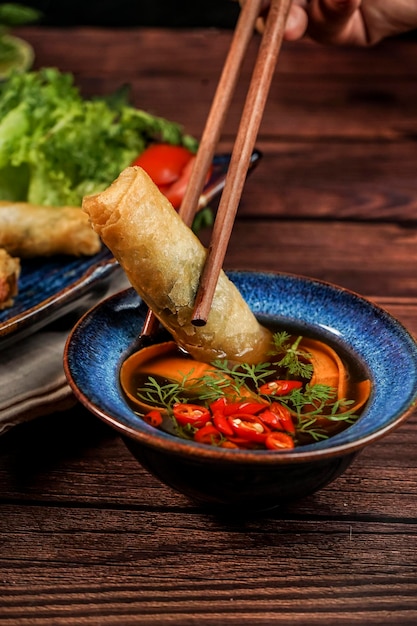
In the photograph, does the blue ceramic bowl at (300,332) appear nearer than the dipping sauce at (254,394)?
Yes

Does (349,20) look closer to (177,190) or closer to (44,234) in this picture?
(177,190)

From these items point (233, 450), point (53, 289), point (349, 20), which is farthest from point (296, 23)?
point (233, 450)

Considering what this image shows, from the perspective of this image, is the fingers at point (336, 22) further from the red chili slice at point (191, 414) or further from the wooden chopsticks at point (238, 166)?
the red chili slice at point (191, 414)

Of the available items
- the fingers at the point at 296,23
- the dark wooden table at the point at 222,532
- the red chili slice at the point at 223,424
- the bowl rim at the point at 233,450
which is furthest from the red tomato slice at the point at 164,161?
the bowl rim at the point at 233,450

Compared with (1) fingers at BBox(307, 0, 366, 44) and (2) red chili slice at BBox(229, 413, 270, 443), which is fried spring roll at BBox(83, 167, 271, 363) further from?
(1) fingers at BBox(307, 0, 366, 44)

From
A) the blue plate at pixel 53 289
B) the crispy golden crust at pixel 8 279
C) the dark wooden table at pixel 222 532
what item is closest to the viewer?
the dark wooden table at pixel 222 532

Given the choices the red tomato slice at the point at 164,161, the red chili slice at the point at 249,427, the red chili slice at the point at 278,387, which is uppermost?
the red chili slice at the point at 249,427

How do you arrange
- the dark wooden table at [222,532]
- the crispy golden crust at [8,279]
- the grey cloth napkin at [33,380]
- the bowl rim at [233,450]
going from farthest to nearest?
the crispy golden crust at [8,279], the grey cloth napkin at [33,380], the dark wooden table at [222,532], the bowl rim at [233,450]

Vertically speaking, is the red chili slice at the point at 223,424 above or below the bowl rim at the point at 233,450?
below
